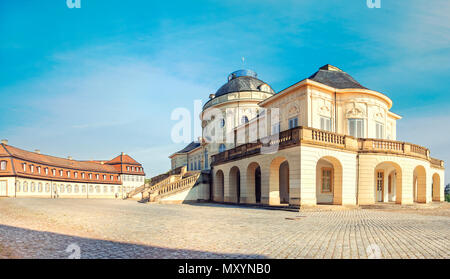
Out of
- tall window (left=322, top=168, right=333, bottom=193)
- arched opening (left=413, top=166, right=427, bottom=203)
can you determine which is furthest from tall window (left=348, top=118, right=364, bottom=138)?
arched opening (left=413, top=166, right=427, bottom=203)

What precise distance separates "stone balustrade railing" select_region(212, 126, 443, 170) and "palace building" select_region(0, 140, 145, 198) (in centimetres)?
3875

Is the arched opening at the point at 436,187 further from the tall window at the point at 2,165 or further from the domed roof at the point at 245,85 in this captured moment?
the tall window at the point at 2,165

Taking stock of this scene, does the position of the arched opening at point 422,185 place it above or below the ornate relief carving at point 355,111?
below

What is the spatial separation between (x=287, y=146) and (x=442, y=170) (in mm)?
24651

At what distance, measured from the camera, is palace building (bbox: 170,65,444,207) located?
18.0 meters

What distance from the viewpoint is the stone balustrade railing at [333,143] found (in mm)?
17656

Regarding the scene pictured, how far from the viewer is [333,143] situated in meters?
18.8

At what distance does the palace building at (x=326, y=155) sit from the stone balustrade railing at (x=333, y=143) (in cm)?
6

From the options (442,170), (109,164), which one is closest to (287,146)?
(442,170)

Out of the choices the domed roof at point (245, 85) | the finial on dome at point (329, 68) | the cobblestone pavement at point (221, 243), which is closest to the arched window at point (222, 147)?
the domed roof at point (245, 85)

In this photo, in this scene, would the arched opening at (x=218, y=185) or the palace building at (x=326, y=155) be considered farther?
the arched opening at (x=218, y=185)

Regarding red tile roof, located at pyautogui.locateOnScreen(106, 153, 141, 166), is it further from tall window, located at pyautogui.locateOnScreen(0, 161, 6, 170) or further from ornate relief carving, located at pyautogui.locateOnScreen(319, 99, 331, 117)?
ornate relief carving, located at pyautogui.locateOnScreen(319, 99, 331, 117)

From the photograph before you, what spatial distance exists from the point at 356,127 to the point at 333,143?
569cm
